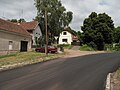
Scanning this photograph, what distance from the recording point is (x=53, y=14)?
59219mm

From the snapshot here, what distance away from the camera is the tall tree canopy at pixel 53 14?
5949cm

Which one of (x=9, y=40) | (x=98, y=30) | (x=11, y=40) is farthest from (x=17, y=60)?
(x=98, y=30)

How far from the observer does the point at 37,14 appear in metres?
61.5

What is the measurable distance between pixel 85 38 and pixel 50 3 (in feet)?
53.8

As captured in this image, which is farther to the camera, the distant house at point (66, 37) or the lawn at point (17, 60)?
the distant house at point (66, 37)

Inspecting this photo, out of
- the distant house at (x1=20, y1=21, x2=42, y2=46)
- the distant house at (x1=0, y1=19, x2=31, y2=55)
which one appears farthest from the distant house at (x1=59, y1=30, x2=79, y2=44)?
the distant house at (x1=0, y1=19, x2=31, y2=55)

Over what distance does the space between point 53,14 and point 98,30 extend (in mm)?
15596

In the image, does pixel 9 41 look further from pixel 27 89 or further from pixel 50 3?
pixel 27 89

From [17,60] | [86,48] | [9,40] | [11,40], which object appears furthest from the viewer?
[86,48]

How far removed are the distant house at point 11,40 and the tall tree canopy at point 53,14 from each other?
15.4 metres

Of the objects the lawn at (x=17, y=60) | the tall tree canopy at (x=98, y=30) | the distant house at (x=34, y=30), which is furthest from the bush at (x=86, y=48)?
the lawn at (x=17, y=60)

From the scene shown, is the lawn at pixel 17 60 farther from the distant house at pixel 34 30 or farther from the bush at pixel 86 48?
the bush at pixel 86 48

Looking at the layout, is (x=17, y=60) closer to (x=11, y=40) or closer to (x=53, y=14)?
(x=11, y=40)

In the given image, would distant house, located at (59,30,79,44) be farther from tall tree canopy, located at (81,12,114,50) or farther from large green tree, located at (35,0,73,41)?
large green tree, located at (35,0,73,41)
